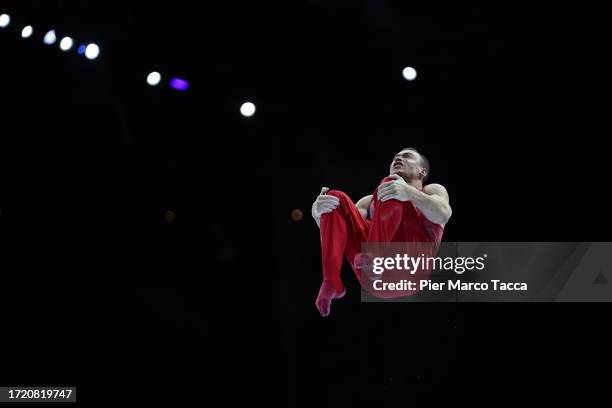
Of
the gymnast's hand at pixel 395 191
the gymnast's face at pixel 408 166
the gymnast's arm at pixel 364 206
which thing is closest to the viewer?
the gymnast's hand at pixel 395 191

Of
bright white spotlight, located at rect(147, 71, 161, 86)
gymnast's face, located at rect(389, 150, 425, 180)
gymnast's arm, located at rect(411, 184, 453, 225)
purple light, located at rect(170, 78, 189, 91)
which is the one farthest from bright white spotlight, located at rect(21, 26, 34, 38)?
gymnast's arm, located at rect(411, 184, 453, 225)

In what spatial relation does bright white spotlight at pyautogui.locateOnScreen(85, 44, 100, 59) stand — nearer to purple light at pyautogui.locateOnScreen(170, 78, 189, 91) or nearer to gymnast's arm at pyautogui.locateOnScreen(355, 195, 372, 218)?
purple light at pyautogui.locateOnScreen(170, 78, 189, 91)

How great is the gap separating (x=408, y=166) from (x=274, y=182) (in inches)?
47.0

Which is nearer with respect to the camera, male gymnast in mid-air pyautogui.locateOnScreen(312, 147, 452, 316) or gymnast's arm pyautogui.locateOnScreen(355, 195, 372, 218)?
male gymnast in mid-air pyautogui.locateOnScreen(312, 147, 452, 316)

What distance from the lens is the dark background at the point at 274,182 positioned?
423cm

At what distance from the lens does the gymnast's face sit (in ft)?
11.6

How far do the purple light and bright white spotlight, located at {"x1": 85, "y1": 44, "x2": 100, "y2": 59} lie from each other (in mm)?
492

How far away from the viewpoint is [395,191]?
3203mm

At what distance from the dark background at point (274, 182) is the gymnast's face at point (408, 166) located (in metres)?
0.75

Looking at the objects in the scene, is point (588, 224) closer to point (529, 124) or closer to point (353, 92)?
point (529, 124)

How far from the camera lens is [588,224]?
4312mm

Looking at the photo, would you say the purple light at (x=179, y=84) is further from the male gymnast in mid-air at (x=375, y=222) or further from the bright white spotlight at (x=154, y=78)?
the male gymnast in mid-air at (x=375, y=222)

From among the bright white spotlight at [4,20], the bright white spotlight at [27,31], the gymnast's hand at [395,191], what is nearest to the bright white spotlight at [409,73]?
the gymnast's hand at [395,191]

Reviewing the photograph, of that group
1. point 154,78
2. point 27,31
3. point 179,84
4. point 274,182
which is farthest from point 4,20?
point 274,182
